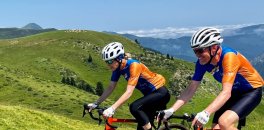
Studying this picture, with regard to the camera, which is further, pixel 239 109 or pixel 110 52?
pixel 110 52

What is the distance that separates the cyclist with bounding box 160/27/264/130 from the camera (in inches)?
366

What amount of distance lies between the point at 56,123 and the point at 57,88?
92.7 metres

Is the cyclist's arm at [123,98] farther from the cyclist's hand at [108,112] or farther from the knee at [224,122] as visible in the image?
the knee at [224,122]

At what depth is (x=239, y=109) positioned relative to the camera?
377 inches

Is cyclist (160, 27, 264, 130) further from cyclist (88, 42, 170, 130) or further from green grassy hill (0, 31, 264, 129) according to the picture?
green grassy hill (0, 31, 264, 129)

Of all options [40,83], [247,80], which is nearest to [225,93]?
[247,80]

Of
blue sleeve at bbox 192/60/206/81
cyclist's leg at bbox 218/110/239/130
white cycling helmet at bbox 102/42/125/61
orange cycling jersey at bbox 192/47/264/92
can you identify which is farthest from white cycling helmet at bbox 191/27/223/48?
white cycling helmet at bbox 102/42/125/61

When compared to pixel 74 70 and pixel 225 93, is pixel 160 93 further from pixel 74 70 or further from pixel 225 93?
pixel 74 70

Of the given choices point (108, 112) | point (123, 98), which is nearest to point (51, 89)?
point (123, 98)

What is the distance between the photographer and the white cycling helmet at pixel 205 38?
9.59 metres

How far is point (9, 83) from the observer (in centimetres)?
10281

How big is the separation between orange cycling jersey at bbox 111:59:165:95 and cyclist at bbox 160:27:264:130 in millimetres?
2083

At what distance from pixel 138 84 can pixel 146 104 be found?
708mm

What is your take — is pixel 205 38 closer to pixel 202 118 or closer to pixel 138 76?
pixel 202 118
